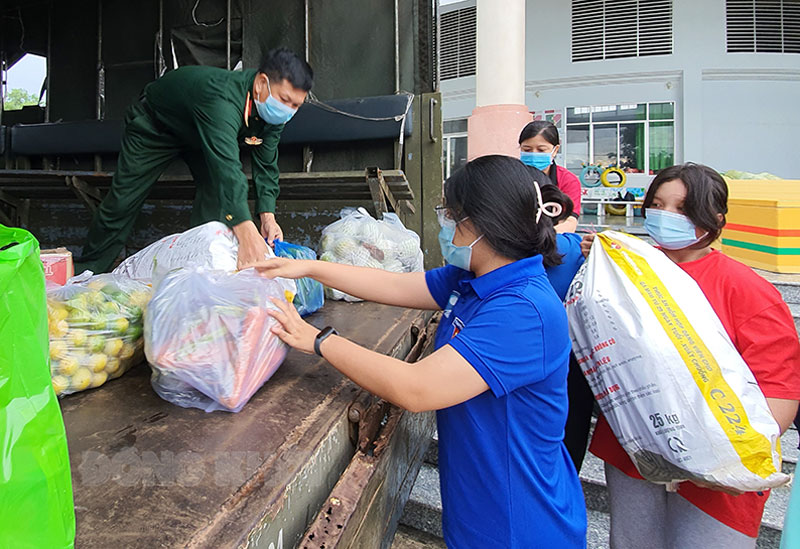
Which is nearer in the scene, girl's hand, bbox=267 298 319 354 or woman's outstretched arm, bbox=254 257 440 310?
girl's hand, bbox=267 298 319 354

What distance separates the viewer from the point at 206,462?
887 millimetres

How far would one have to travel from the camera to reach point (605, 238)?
4.54 feet

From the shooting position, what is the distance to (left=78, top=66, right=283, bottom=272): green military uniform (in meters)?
2.07

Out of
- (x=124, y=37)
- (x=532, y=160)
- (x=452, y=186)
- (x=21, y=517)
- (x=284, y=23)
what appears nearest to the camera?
(x=21, y=517)

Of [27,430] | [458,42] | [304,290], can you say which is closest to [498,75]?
[304,290]

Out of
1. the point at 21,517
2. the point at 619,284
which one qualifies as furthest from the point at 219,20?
the point at 21,517

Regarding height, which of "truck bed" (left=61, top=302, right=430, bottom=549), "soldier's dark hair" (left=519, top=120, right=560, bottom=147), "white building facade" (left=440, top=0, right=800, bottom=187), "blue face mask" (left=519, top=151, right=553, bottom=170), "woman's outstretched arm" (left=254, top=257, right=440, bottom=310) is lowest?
"truck bed" (left=61, top=302, right=430, bottom=549)

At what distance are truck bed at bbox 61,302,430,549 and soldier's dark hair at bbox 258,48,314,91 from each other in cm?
135

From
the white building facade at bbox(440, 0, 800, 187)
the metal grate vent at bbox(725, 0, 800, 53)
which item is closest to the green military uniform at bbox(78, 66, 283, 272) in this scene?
the white building facade at bbox(440, 0, 800, 187)

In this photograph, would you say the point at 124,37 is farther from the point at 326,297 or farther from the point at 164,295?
the point at 164,295

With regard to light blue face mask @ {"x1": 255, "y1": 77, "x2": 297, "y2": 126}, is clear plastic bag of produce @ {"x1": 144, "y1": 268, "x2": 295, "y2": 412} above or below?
below

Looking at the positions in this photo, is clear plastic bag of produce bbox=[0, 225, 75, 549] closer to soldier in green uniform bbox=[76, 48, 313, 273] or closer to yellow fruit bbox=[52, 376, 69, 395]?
yellow fruit bbox=[52, 376, 69, 395]

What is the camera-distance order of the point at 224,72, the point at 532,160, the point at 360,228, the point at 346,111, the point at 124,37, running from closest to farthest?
1. the point at 532,160
2. the point at 224,72
3. the point at 360,228
4. the point at 346,111
5. the point at 124,37

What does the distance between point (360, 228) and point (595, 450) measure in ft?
4.88
